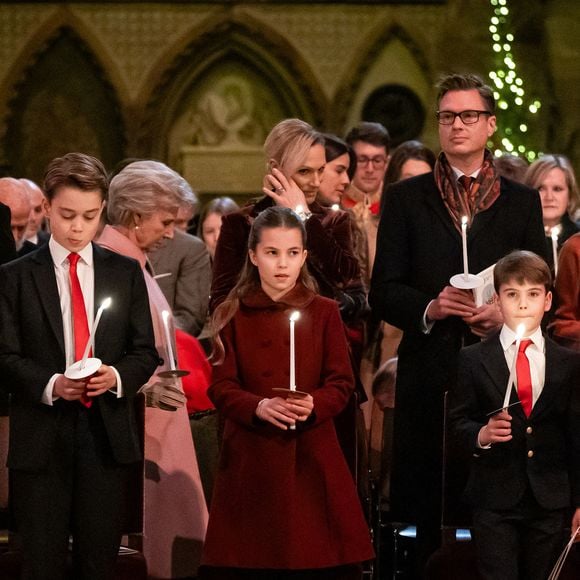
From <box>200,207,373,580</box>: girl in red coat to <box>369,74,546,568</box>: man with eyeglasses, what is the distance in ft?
1.35

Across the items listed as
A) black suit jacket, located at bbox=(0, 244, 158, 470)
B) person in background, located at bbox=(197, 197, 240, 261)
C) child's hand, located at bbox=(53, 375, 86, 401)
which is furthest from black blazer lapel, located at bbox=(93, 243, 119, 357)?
person in background, located at bbox=(197, 197, 240, 261)

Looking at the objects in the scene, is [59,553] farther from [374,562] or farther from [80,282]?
[374,562]

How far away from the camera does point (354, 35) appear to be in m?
12.7

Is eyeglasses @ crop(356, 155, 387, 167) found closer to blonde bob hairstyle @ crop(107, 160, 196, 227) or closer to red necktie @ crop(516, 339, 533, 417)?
blonde bob hairstyle @ crop(107, 160, 196, 227)

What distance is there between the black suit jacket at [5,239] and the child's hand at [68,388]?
3.30 ft

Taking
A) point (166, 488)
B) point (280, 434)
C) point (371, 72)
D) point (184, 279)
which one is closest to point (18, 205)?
point (184, 279)

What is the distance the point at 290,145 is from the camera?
495 cm

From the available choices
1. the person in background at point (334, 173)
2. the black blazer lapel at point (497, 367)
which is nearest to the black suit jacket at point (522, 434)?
the black blazer lapel at point (497, 367)

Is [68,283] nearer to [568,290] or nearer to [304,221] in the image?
[304,221]

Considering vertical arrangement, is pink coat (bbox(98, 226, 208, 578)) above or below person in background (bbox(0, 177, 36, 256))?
below

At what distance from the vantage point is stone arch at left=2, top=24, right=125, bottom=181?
41.9 ft

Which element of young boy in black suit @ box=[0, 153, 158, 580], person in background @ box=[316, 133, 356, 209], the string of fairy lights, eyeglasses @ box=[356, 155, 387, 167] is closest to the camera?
young boy in black suit @ box=[0, 153, 158, 580]

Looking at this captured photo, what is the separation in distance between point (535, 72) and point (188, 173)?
325cm

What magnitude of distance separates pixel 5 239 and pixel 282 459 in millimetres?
1317
